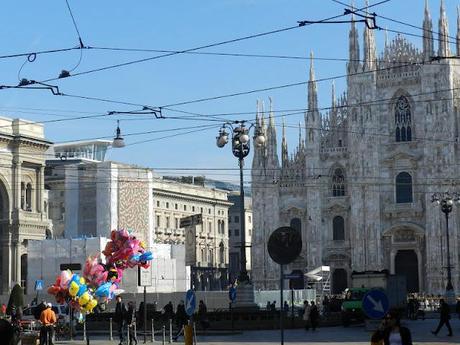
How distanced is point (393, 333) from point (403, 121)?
182 feet

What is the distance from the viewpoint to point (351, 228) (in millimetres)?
66188

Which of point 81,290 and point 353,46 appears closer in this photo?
point 81,290

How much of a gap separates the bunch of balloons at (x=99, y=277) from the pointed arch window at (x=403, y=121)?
3198 cm

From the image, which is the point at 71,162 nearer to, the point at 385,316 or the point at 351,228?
the point at 351,228

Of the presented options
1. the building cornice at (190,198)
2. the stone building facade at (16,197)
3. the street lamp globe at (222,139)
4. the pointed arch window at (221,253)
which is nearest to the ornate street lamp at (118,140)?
the street lamp globe at (222,139)

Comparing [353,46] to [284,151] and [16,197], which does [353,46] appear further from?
[16,197]

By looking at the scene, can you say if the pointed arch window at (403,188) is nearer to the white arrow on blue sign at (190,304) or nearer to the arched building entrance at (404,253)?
the arched building entrance at (404,253)

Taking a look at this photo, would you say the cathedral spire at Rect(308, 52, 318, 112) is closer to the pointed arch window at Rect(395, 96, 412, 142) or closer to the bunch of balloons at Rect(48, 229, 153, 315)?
the pointed arch window at Rect(395, 96, 412, 142)

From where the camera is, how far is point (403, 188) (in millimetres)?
65750

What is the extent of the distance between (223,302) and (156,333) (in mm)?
17790

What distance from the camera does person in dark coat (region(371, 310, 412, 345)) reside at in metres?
11.5

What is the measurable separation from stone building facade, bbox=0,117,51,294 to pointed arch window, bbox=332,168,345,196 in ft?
68.6

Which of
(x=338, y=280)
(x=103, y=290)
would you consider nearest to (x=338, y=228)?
(x=338, y=280)

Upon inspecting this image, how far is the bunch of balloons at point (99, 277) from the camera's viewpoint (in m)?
24.2
